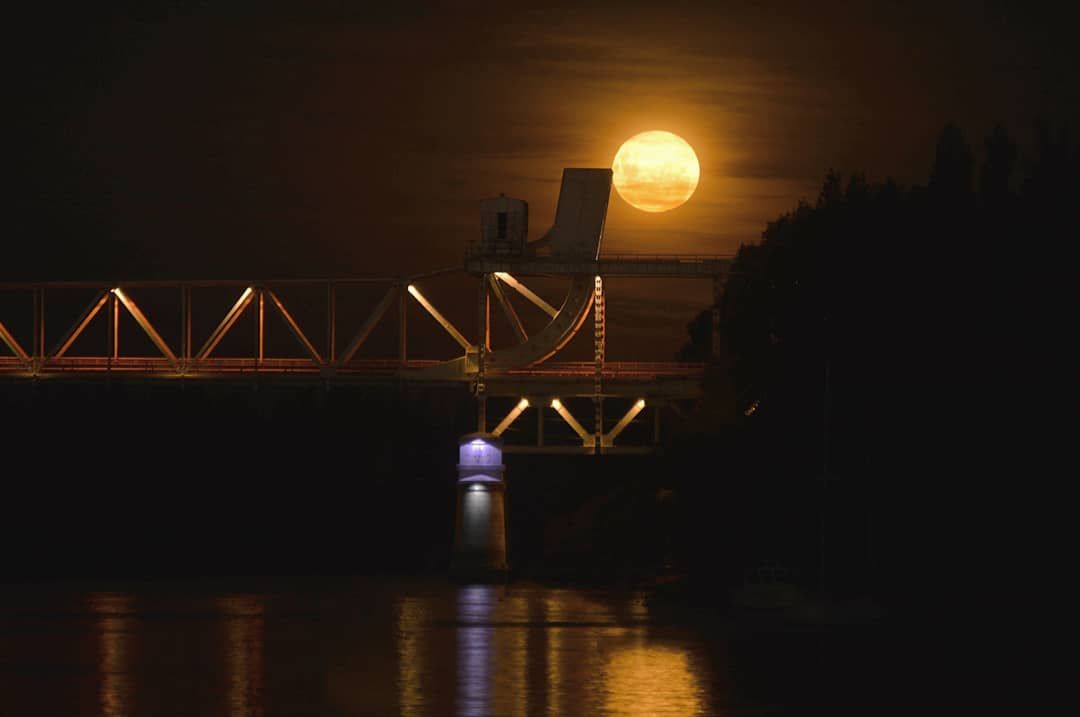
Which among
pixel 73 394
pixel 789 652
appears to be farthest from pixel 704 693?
pixel 73 394

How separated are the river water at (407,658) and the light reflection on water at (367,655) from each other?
0.08 metres

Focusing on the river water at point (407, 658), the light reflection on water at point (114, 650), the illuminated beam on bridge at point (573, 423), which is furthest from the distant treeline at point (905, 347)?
the light reflection on water at point (114, 650)

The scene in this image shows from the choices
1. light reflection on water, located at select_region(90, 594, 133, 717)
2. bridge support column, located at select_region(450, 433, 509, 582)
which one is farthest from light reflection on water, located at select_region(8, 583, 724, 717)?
bridge support column, located at select_region(450, 433, 509, 582)

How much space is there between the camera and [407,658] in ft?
252

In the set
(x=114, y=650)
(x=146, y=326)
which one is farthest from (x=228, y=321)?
(x=114, y=650)

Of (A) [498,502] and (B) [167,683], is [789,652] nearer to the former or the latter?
(B) [167,683]

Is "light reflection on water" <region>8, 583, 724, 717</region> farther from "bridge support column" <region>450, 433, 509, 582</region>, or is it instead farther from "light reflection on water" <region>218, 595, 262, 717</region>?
"bridge support column" <region>450, 433, 509, 582</region>

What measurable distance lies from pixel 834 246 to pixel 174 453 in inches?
2452

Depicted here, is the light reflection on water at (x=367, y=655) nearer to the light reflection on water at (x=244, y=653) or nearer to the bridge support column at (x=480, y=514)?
the light reflection on water at (x=244, y=653)

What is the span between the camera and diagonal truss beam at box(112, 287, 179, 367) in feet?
372

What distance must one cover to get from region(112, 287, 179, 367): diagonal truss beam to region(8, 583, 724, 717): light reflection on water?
520 inches

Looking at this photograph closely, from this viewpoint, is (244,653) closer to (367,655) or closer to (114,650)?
(367,655)

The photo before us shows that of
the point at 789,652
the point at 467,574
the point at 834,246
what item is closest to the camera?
the point at 789,652

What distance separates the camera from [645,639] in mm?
82188
